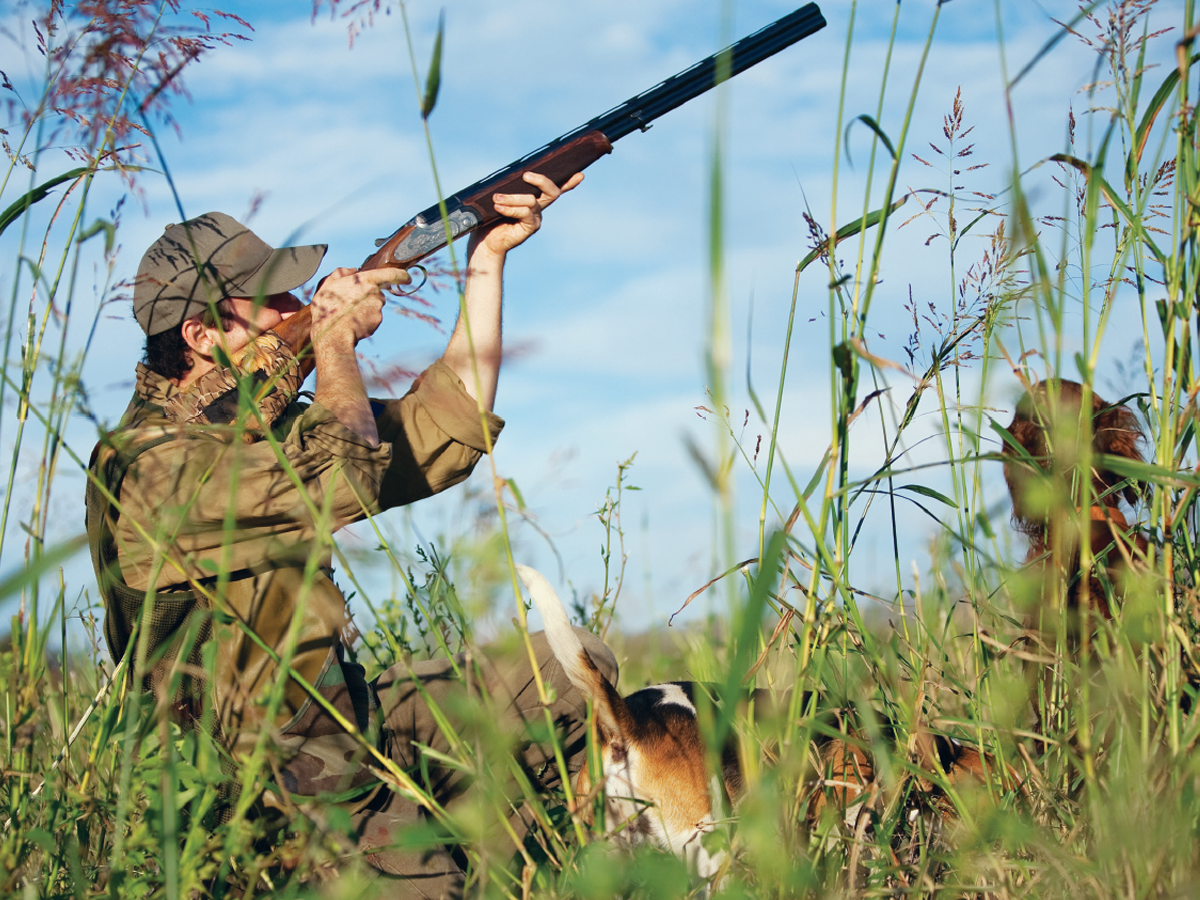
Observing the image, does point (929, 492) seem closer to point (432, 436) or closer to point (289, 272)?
point (432, 436)

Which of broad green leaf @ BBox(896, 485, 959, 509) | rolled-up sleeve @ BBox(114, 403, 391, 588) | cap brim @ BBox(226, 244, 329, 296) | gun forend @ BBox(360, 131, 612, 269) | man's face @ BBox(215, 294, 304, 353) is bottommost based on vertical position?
broad green leaf @ BBox(896, 485, 959, 509)

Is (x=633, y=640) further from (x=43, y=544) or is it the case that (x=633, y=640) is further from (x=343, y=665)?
(x=43, y=544)

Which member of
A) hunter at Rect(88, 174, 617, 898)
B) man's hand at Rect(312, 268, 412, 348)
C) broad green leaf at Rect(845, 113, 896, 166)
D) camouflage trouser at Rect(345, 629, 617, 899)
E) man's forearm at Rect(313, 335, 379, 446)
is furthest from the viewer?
man's hand at Rect(312, 268, 412, 348)

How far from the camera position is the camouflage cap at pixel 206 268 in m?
2.41

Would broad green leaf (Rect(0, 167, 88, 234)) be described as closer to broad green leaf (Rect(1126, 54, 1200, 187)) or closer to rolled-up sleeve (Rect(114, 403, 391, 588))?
rolled-up sleeve (Rect(114, 403, 391, 588))

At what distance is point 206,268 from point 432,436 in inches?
30.7

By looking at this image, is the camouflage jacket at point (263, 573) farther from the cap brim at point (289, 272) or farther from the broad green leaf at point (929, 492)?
the broad green leaf at point (929, 492)

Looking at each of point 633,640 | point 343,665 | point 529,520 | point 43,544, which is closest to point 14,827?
point 43,544

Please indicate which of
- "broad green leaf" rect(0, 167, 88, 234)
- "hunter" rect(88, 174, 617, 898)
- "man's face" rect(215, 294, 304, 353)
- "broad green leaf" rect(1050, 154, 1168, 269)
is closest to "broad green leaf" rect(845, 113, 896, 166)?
"broad green leaf" rect(1050, 154, 1168, 269)

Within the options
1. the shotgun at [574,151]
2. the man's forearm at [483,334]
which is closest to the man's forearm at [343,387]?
the shotgun at [574,151]

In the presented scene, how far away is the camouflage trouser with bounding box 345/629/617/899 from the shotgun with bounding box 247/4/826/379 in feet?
3.32

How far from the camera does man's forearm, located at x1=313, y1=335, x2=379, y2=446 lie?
221cm

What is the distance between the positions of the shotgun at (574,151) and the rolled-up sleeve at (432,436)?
0.33 meters

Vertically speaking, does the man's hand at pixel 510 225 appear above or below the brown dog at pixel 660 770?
above
